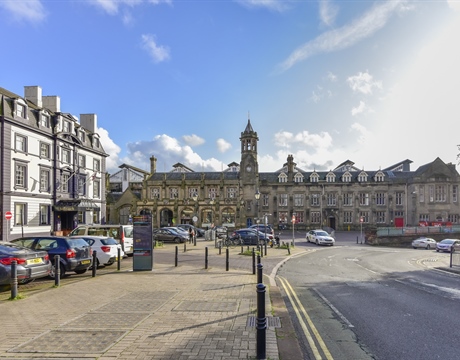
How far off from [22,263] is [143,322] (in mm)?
5790

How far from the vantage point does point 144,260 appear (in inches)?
583

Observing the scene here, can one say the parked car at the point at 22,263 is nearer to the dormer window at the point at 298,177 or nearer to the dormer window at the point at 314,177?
the dormer window at the point at 298,177

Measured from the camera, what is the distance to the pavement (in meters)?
5.57

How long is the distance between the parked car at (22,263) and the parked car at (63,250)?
1725 millimetres

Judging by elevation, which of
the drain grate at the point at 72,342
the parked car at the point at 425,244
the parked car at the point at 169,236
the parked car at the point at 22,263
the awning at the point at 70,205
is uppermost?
the awning at the point at 70,205

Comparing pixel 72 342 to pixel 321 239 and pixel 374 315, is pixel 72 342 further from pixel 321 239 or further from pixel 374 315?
pixel 321 239

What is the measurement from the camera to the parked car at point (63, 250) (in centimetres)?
1316

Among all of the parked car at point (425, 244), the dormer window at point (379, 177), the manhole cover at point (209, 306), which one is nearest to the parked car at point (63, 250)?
the manhole cover at point (209, 306)

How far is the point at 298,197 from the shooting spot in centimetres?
6238

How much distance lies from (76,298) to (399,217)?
61181mm

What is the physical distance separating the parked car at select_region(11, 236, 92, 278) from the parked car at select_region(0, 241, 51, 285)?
1.72m

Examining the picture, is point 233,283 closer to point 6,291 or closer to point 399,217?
point 6,291

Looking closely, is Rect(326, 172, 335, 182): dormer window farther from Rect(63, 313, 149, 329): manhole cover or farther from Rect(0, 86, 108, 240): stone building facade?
Rect(63, 313, 149, 329): manhole cover


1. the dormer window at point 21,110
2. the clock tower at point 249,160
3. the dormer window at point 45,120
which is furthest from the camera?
the clock tower at point 249,160
